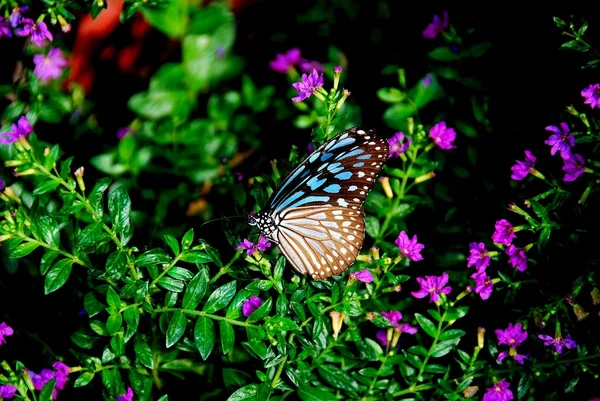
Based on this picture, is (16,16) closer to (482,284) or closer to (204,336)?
(204,336)

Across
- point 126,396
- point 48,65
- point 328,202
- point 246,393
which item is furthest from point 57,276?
point 48,65

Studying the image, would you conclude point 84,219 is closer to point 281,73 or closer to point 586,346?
point 281,73

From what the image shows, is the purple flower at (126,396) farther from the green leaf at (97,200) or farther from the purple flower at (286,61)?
the purple flower at (286,61)

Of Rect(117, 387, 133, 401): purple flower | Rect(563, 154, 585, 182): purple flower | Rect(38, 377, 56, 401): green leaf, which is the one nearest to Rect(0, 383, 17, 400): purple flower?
Rect(38, 377, 56, 401): green leaf

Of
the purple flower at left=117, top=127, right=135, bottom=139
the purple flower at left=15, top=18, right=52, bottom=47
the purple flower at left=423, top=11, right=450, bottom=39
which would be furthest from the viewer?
the purple flower at left=117, top=127, right=135, bottom=139

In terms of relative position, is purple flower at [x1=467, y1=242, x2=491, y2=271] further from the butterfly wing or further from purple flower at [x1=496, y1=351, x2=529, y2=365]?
the butterfly wing

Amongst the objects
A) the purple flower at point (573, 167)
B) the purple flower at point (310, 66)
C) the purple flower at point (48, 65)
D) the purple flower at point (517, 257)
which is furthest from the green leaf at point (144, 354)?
the purple flower at point (310, 66)
